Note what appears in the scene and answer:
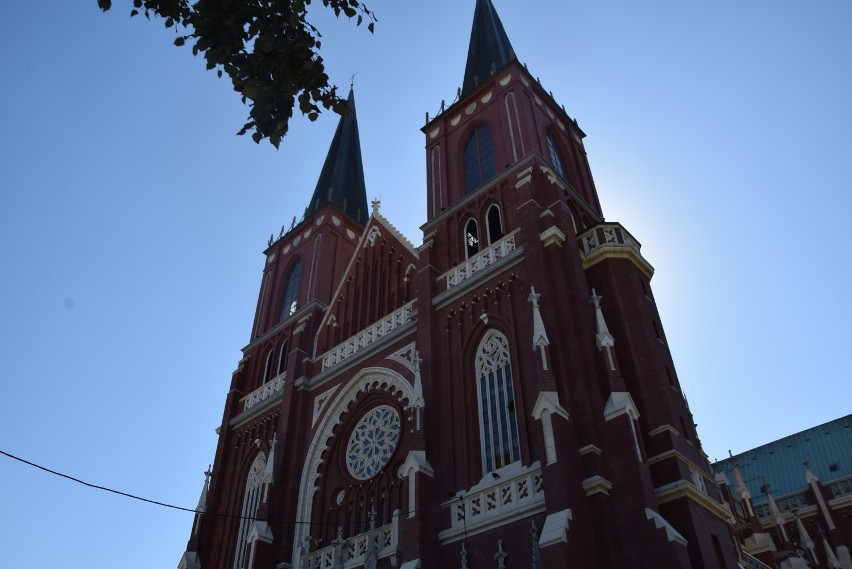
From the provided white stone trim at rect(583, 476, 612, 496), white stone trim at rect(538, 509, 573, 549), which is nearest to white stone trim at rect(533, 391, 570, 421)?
white stone trim at rect(583, 476, 612, 496)

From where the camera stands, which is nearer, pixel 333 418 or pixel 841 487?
pixel 333 418

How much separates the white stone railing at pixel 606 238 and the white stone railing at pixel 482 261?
2.34 meters

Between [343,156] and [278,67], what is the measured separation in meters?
32.3

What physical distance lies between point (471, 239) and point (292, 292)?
1161cm

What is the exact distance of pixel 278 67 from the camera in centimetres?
954

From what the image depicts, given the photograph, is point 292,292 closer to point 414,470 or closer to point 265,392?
point 265,392

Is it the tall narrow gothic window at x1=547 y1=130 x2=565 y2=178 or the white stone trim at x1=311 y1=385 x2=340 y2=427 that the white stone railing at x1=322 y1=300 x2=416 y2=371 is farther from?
the tall narrow gothic window at x1=547 y1=130 x2=565 y2=178

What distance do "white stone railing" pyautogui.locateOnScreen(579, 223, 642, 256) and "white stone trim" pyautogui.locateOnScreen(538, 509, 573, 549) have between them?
30.2 feet

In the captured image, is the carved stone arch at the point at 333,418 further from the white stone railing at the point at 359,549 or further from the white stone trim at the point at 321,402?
the white stone railing at the point at 359,549

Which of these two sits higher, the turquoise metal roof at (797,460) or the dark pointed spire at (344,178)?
the dark pointed spire at (344,178)

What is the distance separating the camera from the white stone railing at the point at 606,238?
73.0ft

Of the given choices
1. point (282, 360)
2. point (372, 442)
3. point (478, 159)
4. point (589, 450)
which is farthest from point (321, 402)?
point (589, 450)

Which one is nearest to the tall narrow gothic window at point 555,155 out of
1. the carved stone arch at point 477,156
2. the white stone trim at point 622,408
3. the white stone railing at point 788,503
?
the carved stone arch at point 477,156

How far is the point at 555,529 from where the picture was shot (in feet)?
50.4
